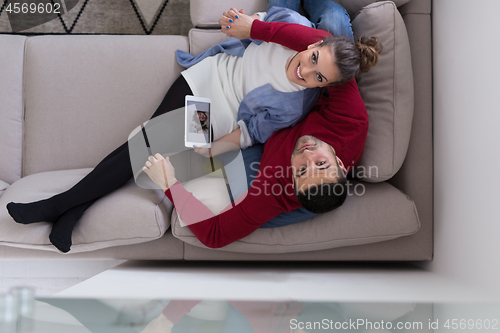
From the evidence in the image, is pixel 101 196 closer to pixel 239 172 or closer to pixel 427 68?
pixel 239 172

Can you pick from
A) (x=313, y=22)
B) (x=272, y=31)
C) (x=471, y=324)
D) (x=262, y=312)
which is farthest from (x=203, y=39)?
(x=471, y=324)

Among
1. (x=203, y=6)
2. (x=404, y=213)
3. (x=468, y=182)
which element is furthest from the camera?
(x=203, y=6)

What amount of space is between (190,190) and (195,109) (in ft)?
1.12

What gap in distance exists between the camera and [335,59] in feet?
3.84

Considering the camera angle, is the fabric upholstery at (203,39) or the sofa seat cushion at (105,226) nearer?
the sofa seat cushion at (105,226)

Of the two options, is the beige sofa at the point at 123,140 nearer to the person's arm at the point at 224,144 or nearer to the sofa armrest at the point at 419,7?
the sofa armrest at the point at 419,7

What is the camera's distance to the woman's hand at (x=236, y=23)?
1393 mm

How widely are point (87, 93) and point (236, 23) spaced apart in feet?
2.49

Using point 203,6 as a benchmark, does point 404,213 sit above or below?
below

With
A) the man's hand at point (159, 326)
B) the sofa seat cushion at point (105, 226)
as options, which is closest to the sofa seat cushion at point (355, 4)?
the sofa seat cushion at point (105, 226)

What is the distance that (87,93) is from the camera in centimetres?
153

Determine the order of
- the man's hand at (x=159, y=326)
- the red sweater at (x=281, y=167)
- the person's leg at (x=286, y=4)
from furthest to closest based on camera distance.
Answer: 1. the person's leg at (x=286, y=4)
2. the red sweater at (x=281, y=167)
3. the man's hand at (x=159, y=326)

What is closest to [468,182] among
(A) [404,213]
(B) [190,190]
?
(A) [404,213]
